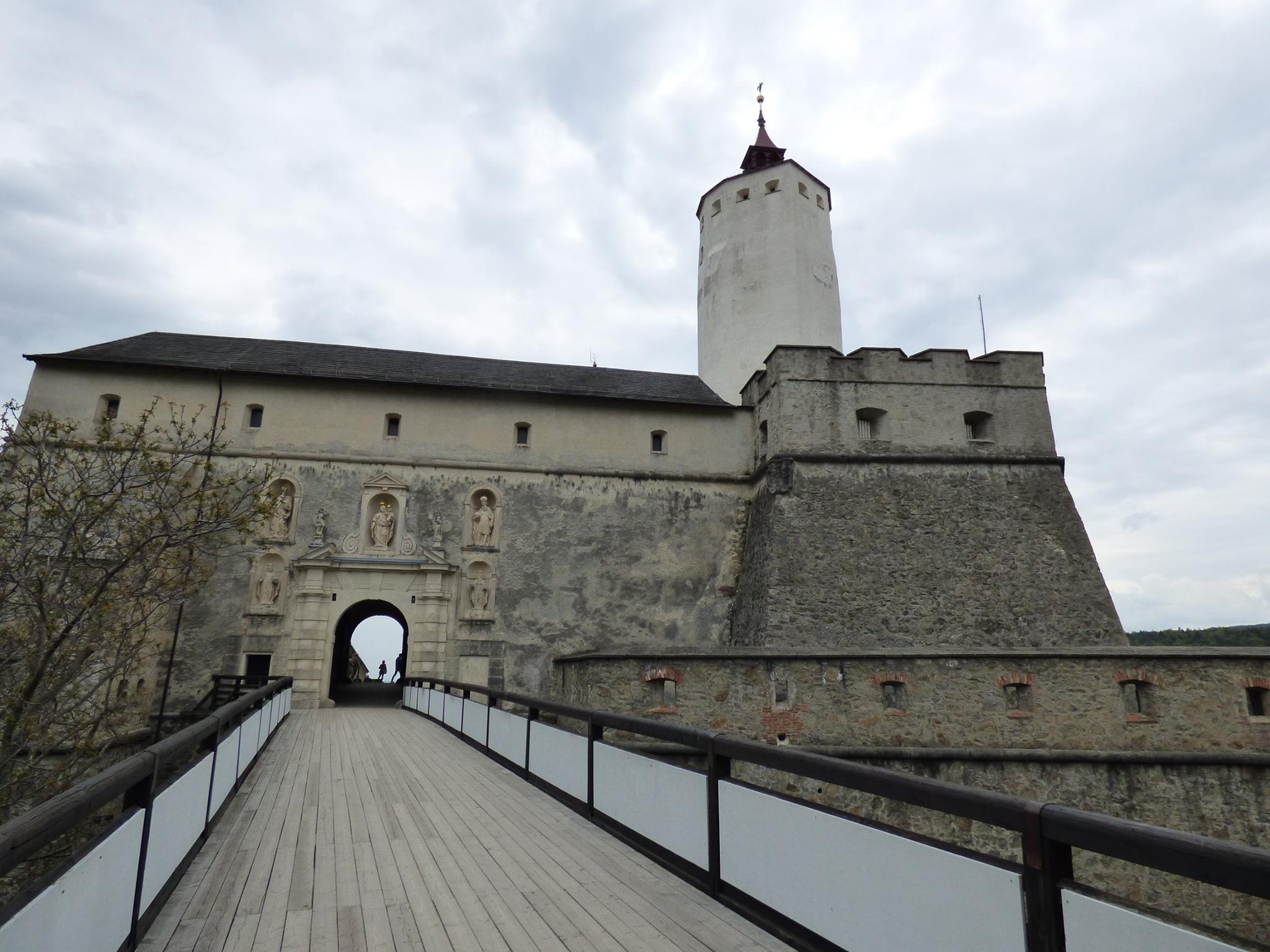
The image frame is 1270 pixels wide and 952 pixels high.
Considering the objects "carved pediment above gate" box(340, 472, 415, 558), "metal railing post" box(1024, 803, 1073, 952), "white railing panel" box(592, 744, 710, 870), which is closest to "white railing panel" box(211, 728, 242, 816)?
"white railing panel" box(592, 744, 710, 870)

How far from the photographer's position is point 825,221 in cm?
2602

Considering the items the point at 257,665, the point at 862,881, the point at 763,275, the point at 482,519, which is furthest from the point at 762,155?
the point at 862,881

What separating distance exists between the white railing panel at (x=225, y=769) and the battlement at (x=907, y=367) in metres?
16.0

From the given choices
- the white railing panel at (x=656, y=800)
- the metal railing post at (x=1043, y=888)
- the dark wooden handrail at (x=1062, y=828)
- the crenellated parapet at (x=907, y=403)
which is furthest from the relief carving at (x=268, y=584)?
the metal railing post at (x=1043, y=888)

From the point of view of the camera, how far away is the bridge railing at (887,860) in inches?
78.4

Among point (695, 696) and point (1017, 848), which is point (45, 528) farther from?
point (1017, 848)

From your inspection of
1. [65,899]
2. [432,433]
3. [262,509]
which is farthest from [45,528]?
[65,899]

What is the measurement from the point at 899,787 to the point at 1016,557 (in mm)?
17433

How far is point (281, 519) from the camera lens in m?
18.5

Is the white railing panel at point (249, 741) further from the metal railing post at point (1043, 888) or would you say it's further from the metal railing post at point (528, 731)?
the metal railing post at point (1043, 888)

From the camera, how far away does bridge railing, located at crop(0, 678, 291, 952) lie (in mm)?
2182

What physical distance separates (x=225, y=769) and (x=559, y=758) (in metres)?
2.57

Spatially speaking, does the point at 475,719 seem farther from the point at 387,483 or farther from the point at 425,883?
the point at 387,483

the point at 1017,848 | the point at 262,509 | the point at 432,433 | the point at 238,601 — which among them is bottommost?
the point at 1017,848
